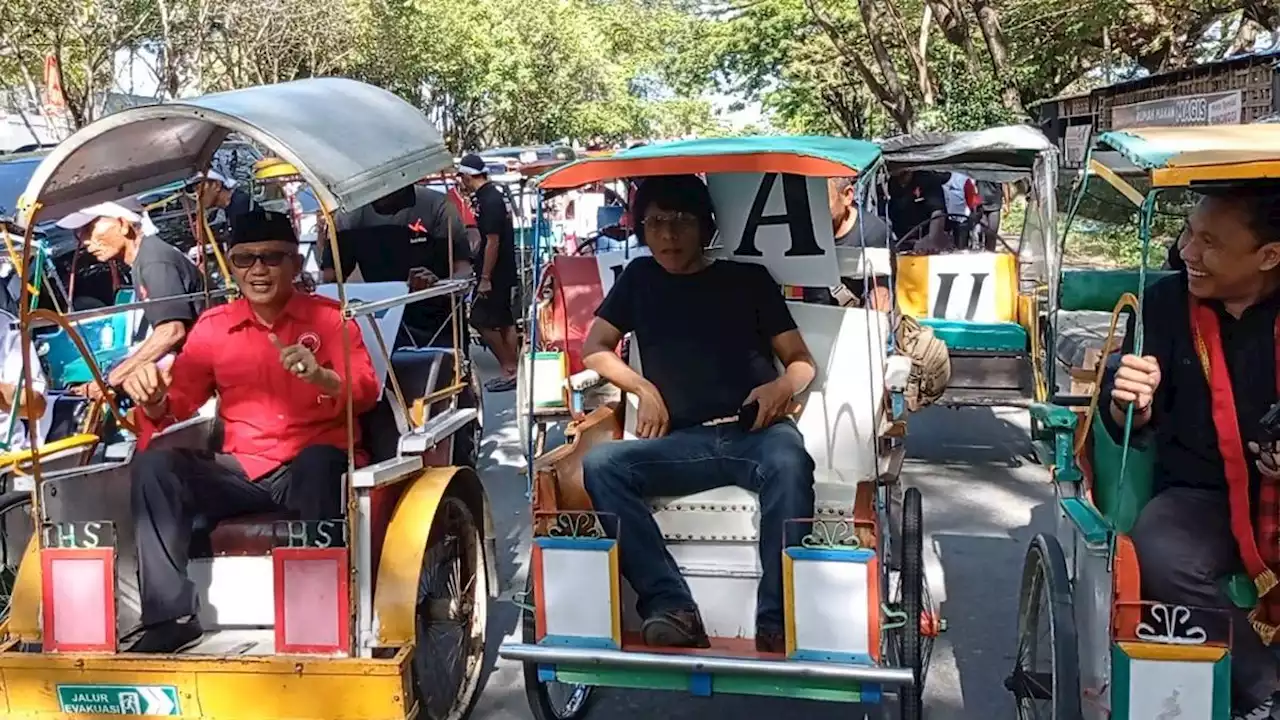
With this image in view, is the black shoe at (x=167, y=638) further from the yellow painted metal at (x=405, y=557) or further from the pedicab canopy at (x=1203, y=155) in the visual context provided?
the pedicab canopy at (x=1203, y=155)

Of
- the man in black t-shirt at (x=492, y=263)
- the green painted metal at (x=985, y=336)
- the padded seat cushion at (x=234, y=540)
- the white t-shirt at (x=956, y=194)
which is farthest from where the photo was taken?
the white t-shirt at (x=956, y=194)

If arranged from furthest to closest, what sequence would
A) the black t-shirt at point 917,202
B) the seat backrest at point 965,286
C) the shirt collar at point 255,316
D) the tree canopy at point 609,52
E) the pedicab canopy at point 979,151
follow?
the tree canopy at point 609,52, the black t-shirt at point 917,202, the seat backrest at point 965,286, the pedicab canopy at point 979,151, the shirt collar at point 255,316

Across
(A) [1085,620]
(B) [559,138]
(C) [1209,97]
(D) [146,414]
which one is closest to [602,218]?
(C) [1209,97]

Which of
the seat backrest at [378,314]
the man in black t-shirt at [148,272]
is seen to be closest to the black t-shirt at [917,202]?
the seat backrest at [378,314]

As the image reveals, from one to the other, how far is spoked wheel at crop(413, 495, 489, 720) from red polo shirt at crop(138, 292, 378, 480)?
0.44 m

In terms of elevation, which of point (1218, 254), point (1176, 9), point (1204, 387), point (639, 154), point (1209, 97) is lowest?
point (1204, 387)

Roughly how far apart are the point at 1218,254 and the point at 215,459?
3.19 metres

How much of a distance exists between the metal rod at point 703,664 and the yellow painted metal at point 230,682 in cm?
39

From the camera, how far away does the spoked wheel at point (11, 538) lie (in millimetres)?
4871

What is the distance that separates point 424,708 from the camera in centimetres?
387

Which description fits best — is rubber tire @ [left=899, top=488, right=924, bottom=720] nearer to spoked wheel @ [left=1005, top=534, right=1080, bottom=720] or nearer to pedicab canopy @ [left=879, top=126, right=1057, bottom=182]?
spoked wheel @ [left=1005, top=534, right=1080, bottom=720]

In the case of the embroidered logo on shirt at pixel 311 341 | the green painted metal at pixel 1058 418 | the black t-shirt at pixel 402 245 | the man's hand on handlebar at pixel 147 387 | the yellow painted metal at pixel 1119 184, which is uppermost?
the yellow painted metal at pixel 1119 184

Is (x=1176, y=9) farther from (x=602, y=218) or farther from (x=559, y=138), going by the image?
(x=559, y=138)

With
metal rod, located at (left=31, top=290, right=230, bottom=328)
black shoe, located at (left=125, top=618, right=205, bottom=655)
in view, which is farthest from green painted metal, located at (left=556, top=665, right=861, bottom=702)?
metal rod, located at (left=31, top=290, right=230, bottom=328)
